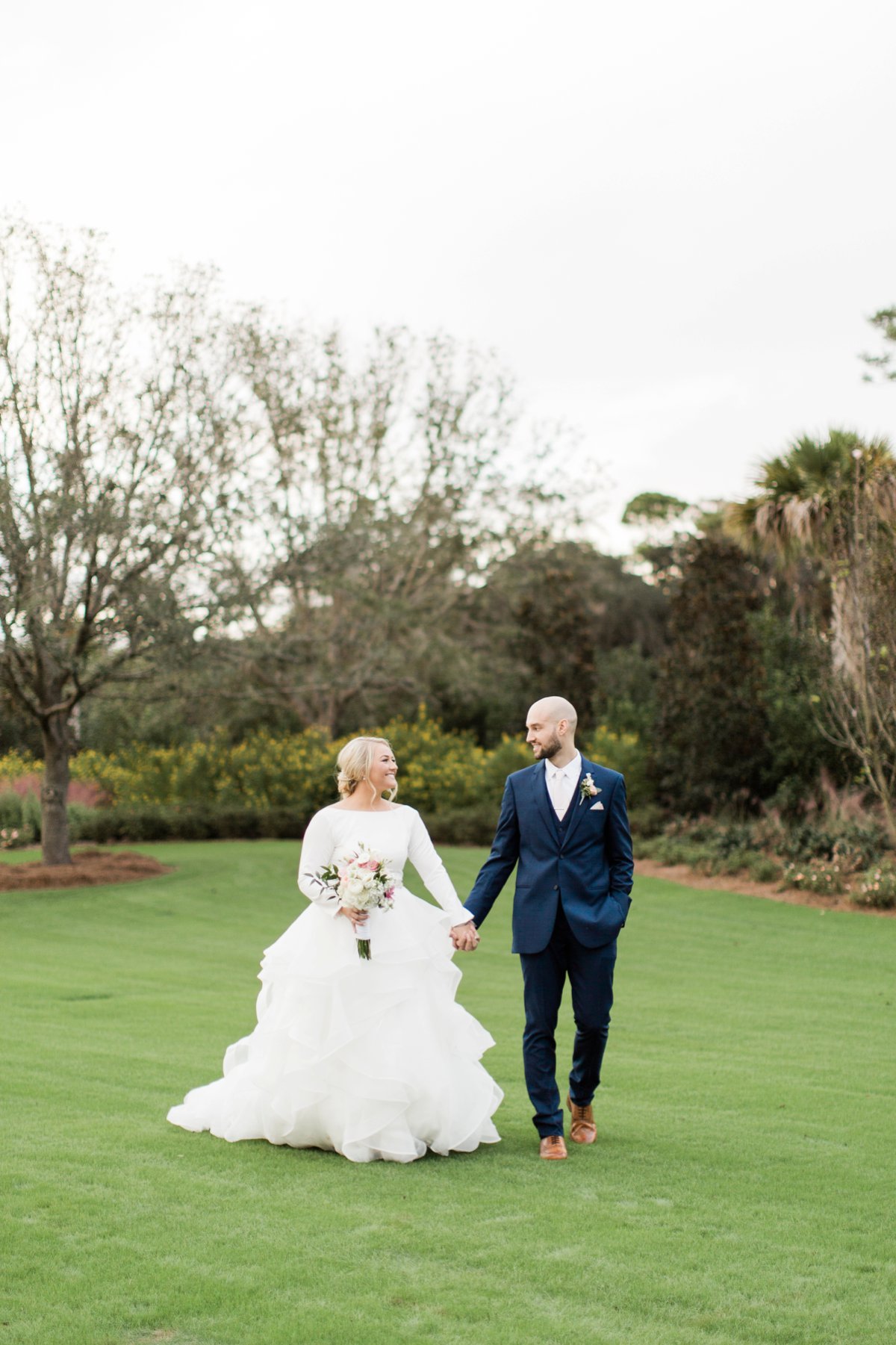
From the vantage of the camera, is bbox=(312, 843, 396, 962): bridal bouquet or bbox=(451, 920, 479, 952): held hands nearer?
bbox=(312, 843, 396, 962): bridal bouquet

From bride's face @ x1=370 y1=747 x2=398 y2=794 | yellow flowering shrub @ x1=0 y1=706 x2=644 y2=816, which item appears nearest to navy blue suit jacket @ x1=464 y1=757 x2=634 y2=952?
bride's face @ x1=370 y1=747 x2=398 y2=794

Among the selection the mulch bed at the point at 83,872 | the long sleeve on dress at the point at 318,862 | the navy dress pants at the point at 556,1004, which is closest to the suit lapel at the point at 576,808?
the navy dress pants at the point at 556,1004

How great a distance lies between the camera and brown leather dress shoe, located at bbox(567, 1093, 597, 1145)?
6098 mm

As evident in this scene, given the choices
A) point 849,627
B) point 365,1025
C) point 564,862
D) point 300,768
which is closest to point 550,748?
point 564,862

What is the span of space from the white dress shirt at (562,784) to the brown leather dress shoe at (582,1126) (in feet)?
4.56

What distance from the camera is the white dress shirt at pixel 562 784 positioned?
6023mm

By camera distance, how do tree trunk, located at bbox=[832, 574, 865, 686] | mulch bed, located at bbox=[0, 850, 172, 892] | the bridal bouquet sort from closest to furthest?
the bridal bouquet → tree trunk, located at bbox=[832, 574, 865, 686] → mulch bed, located at bbox=[0, 850, 172, 892]

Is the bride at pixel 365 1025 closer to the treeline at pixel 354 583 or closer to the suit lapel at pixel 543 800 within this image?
the suit lapel at pixel 543 800

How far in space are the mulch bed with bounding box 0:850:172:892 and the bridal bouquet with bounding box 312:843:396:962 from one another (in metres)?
13.5

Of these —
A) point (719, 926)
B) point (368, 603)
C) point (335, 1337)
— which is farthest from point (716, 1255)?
point (368, 603)

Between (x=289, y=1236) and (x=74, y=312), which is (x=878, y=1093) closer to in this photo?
(x=289, y=1236)

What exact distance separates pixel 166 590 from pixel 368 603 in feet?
24.1

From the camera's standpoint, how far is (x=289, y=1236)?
4.62 meters

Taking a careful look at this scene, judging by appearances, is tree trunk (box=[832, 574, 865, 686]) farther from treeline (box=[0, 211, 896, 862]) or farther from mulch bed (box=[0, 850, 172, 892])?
mulch bed (box=[0, 850, 172, 892])
